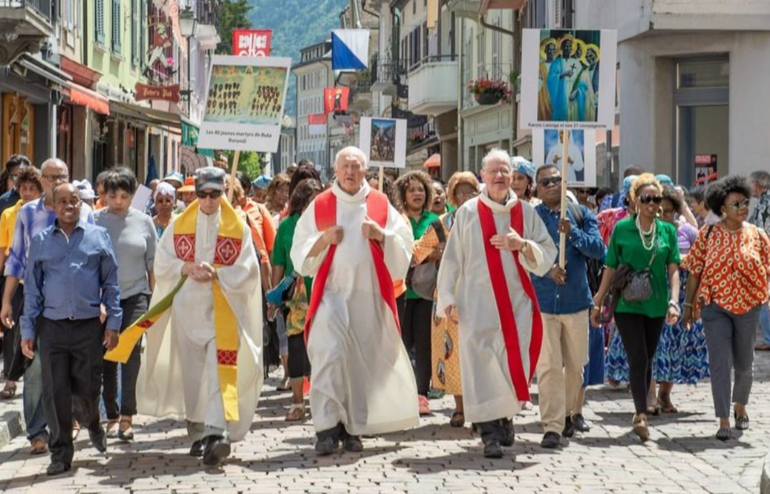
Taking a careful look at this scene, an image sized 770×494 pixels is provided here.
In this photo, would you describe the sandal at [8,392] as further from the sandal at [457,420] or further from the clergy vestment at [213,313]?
the sandal at [457,420]

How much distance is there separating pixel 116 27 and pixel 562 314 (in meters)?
26.7

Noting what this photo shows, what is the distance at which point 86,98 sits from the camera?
26.9 metres

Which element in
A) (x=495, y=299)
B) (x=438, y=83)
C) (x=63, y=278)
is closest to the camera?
(x=63, y=278)

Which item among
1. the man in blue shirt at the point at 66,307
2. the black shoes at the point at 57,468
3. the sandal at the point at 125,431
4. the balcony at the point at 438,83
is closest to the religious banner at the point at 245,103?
the sandal at the point at 125,431

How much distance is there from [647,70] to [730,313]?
13.2 metres

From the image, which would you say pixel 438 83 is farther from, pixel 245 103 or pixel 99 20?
pixel 245 103

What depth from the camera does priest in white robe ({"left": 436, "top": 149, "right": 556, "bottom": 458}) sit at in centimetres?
1105

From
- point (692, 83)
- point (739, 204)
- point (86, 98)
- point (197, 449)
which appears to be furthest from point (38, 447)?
point (86, 98)

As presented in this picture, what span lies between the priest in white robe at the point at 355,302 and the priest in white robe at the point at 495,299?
45cm

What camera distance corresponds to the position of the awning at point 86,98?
85.4ft

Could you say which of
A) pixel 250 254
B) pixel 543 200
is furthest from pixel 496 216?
pixel 250 254

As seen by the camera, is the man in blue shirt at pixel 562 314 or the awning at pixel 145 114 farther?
the awning at pixel 145 114

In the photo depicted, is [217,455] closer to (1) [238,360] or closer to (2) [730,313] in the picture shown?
(1) [238,360]

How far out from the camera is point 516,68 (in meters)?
36.4
